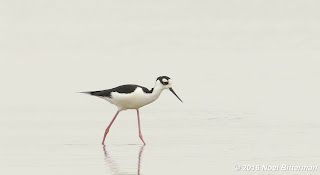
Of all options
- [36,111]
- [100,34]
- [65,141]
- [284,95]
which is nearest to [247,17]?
[100,34]

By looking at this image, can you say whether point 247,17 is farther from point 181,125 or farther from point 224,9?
point 181,125

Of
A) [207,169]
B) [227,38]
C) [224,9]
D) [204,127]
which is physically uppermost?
[224,9]

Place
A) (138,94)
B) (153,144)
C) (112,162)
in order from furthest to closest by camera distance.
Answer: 1. (138,94)
2. (153,144)
3. (112,162)

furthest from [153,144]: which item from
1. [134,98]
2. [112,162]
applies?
[112,162]

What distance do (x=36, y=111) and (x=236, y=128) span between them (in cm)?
698

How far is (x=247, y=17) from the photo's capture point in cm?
9006

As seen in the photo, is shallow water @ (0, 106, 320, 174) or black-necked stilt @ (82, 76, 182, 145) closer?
shallow water @ (0, 106, 320, 174)

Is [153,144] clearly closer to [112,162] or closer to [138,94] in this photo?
[138,94]

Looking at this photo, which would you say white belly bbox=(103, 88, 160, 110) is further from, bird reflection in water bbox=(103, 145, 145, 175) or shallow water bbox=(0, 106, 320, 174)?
bird reflection in water bbox=(103, 145, 145, 175)

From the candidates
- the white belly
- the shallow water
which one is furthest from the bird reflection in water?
the white belly

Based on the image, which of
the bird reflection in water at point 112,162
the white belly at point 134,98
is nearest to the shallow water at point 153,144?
→ the bird reflection in water at point 112,162

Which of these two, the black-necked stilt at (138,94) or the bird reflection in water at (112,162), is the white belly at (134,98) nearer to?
the black-necked stilt at (138,94)

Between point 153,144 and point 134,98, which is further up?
point 134,98

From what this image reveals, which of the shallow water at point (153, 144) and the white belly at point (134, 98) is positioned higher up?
the white belly at point (134, 98)
